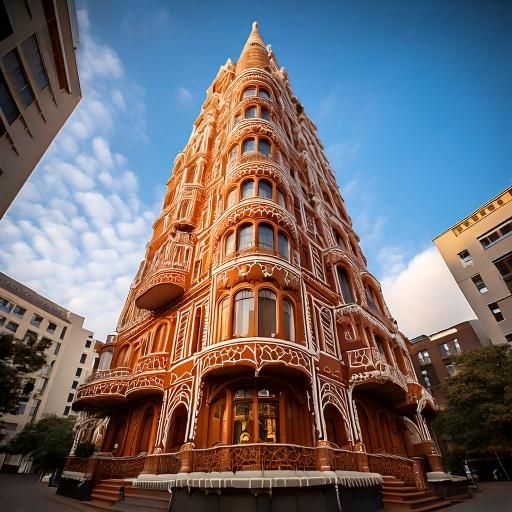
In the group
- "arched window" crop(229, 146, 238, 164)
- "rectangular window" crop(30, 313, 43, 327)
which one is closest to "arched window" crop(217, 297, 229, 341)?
"arched window" crop(229, 146, 238, 164)

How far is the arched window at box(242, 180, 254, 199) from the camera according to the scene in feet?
62.1

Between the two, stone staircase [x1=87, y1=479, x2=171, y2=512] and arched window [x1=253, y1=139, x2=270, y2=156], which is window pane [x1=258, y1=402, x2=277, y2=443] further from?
arched window [x1=253, y1=139, x2=270, y2=156]

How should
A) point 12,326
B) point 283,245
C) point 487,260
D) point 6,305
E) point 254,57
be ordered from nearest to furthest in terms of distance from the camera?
point 283,245 → point 254,57 → point 487,260 → point 6,305 → point 12,326

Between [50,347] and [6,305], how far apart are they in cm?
1056

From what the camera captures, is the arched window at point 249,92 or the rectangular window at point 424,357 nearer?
the arched window at point 249,92

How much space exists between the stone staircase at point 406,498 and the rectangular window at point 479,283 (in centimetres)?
3269

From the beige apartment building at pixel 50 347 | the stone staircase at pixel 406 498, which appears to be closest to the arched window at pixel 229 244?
the stone staircase at pixel 406 498

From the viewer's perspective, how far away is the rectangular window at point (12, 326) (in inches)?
1955

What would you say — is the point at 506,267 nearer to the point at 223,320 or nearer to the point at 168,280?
the point at 223,320

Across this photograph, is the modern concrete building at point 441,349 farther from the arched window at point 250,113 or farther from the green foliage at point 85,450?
the green foliage at point 85,450

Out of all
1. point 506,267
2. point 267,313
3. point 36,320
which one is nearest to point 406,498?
point 267,313

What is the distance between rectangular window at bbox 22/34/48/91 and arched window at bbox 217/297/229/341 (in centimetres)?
1313

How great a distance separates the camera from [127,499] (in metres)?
12.7

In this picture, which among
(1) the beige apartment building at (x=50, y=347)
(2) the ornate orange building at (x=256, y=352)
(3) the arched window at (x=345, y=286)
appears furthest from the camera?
(1) the beige apartment building at (x=50, y=347)
